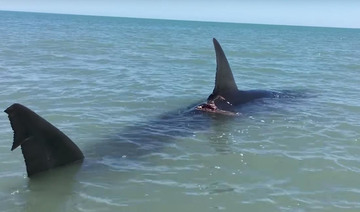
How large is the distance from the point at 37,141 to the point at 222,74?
6.15 meters

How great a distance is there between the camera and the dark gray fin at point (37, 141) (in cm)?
664

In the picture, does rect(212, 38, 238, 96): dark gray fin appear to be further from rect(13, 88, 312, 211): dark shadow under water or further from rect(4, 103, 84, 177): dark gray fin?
rect(4, 103, 84, 177): dark gray fin

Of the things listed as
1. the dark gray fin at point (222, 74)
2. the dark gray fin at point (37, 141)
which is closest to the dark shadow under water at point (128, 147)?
the dark gray fin at point (37, 141)

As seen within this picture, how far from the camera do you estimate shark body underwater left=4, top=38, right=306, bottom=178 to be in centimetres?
676

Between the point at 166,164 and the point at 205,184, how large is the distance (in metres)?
1.15

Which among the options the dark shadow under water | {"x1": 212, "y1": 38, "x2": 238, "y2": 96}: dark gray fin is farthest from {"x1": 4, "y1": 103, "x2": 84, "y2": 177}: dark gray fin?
{"x1": 212, "y1": 38, "x2": 238, "y2": 96}: dark gray fin

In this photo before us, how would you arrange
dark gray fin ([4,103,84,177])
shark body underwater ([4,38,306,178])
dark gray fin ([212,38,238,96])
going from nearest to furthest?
dark gray fin ([4,103,84,177])
shark body underwater ([4,38,306,178])
dark gray fin ([212,38,238,96])

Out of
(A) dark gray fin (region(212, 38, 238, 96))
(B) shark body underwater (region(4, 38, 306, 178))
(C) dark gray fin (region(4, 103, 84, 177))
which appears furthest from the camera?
(A) dark gray fin (region(212, 38, 238, 96))

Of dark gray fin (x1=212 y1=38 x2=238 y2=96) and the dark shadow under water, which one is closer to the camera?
the dark shadow under water

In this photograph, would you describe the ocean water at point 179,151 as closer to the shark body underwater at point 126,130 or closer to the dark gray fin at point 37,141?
the shark body underwater at point 126,130

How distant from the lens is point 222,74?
11789mm

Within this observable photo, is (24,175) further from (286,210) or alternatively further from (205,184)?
(286,210)

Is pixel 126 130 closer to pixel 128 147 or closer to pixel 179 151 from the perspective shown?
pixel 128 147

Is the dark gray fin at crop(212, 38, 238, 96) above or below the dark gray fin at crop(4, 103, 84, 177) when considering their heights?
above
